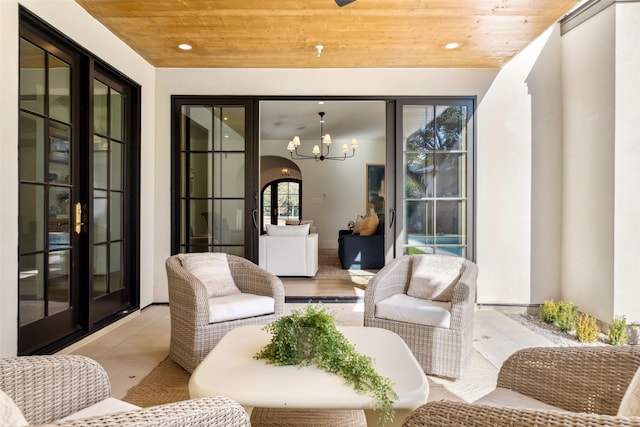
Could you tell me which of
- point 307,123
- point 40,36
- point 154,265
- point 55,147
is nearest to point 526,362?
point 55,147

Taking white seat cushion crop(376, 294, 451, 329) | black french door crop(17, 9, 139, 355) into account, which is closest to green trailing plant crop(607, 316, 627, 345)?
white seat cushion crop(376, 294, 451, 329)

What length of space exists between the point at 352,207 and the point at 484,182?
605 cm

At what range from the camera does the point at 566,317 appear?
3506 mm

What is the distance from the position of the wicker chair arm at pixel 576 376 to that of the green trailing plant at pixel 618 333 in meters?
2.30

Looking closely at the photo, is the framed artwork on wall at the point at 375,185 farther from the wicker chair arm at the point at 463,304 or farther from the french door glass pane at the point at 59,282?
the french door glass pane at the point at 59,282

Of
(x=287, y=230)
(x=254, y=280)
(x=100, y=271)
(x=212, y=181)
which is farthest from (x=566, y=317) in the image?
(x=100, y=271)

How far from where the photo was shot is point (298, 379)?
4.87 ft

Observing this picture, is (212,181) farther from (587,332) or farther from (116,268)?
(587,332)

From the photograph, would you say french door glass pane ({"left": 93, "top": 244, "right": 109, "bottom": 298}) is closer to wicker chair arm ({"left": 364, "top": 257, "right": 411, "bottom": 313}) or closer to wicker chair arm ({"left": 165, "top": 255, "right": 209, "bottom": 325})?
wicker chair arm ({"left": 165, "top": 255, "right": 209, "bottom": 325})

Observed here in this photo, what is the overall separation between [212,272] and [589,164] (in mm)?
3707

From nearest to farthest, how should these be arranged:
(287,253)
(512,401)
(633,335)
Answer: (512,401)
(633,335)
(287,253)

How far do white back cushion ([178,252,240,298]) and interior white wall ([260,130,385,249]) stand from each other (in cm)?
721

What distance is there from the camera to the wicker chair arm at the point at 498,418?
0.65m

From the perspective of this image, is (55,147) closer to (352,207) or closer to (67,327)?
(67,327)
